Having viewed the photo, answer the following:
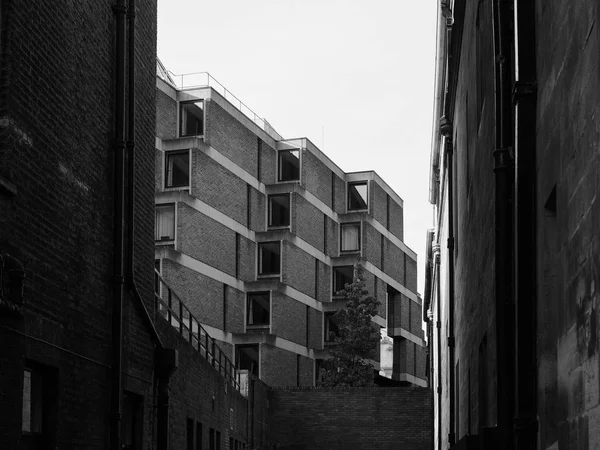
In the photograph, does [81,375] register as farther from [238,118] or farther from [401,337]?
[401,337]

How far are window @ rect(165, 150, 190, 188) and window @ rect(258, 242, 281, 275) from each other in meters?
8.33

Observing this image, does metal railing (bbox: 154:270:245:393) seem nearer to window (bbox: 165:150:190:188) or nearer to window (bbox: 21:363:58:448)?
window (bbox: 21:363:58:448)

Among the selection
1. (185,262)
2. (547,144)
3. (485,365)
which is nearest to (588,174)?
(547,144)

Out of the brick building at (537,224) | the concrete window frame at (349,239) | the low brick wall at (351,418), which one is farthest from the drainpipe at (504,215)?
the concrete window frame at (349,239)

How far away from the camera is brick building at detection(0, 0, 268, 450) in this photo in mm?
11781

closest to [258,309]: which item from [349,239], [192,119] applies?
[192,119]

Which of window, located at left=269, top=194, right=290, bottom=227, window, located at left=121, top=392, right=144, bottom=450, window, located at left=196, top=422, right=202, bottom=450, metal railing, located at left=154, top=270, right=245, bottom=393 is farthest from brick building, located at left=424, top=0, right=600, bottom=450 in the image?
window, located at left=269, top=194, right=290, bottom=227

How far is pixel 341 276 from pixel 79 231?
5554 centimetres

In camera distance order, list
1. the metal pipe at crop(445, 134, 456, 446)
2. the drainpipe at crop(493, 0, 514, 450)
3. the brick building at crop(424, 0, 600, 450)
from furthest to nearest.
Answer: the metal pipe at crop(445, 134, 456, 446) < the drainpipe at crop(493, 0, 514, 450) < the brick building at crop(424, 0, 600, 450)

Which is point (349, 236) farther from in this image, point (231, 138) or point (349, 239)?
point (231, 138)

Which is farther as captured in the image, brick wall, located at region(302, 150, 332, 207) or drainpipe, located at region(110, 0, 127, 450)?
brick wall, located at region(302, 150, 332, 207)

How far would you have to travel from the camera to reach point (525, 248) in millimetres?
9133

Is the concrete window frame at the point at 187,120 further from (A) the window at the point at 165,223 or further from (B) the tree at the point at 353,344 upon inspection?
(B) the tree at the point at 353,344

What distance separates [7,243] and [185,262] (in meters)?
40.2
